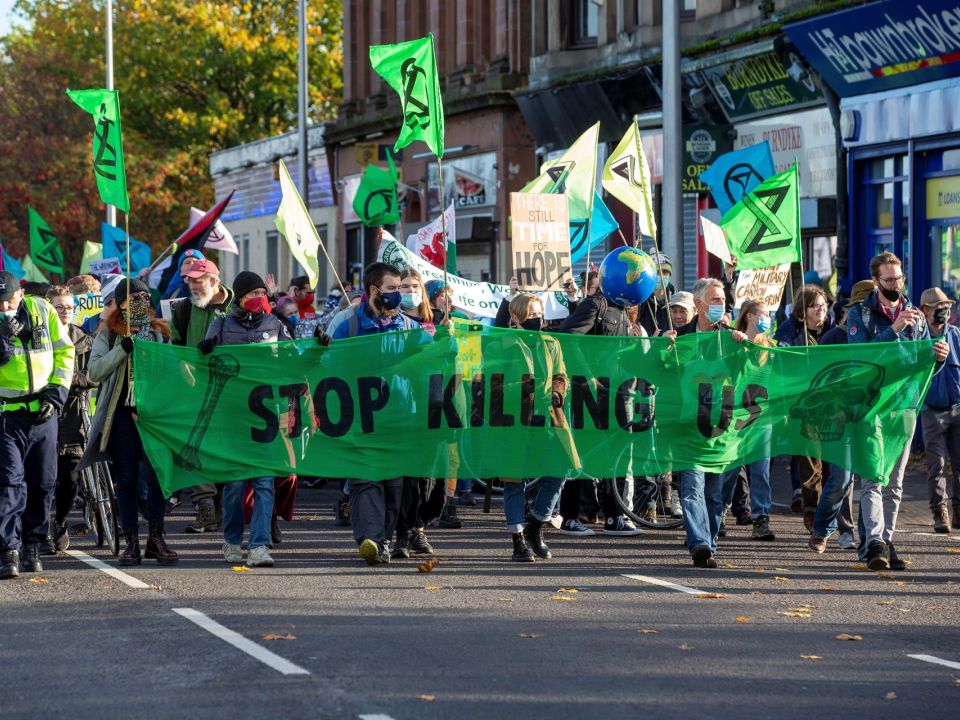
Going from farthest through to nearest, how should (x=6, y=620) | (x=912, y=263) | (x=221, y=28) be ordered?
(x=221, y=28)
(x=912, y=263)
(x=6, y=620)

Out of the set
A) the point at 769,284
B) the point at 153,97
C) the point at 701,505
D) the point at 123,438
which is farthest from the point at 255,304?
the point at 153,97

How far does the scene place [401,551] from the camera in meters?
12.1

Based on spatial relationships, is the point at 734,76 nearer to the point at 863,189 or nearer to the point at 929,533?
the point at 863,189

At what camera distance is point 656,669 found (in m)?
8.14

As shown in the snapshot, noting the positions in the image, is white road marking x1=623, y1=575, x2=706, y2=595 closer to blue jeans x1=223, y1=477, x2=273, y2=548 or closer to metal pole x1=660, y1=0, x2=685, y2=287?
blue jeans x1=223, y1=477, x2=273, y2=548

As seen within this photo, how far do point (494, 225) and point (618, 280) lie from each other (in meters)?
22.0

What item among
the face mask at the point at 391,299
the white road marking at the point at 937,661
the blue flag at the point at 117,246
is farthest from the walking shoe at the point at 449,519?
the blue flag at the point at 117,246

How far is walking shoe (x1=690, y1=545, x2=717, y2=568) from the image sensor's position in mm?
11586

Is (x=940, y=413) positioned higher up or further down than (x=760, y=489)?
higher up

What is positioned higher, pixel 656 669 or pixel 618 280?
pixel 618 280

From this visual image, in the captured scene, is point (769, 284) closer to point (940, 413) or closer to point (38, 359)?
point (940, 413)

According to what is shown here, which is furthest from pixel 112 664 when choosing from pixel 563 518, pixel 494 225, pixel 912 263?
pixel 494 225

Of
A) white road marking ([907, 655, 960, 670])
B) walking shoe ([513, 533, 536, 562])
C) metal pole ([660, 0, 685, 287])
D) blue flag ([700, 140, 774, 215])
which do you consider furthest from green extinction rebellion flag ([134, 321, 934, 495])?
metal pole ([660, 0, 685, 287])

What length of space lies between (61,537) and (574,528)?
12.0ft
